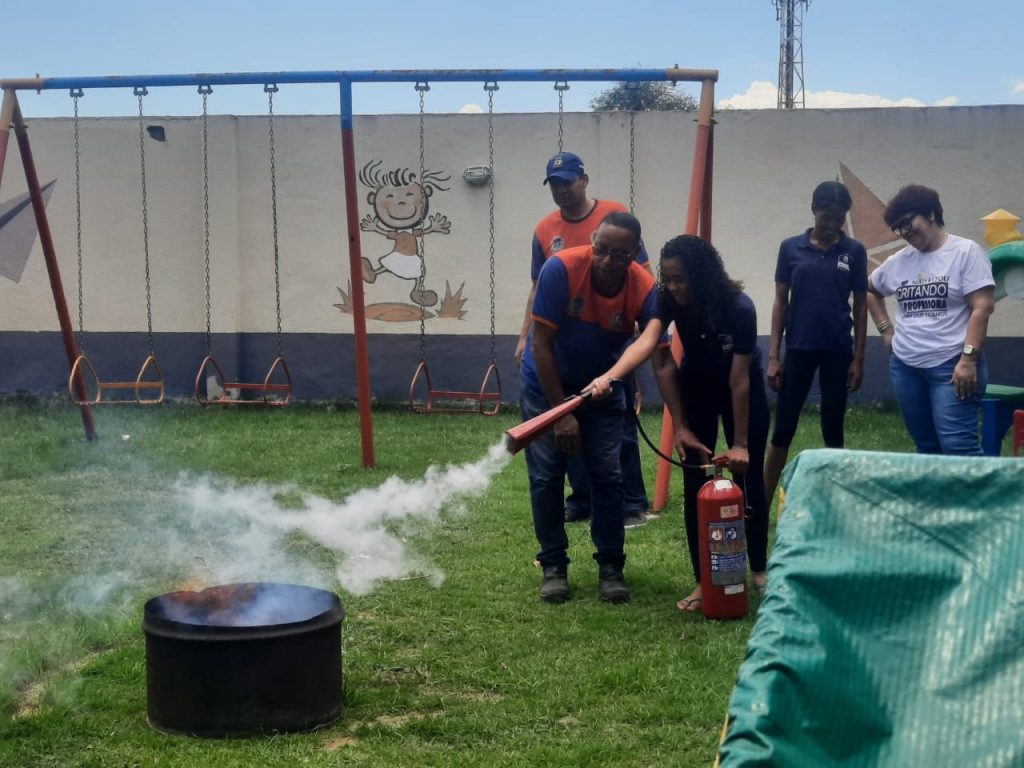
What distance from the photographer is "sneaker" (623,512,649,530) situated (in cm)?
740

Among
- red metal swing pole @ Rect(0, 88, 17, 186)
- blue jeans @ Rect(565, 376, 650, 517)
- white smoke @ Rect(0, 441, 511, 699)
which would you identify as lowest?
white smoke @ Rect(0, 441, 511, 699)

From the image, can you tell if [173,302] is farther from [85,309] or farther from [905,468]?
[905,468]

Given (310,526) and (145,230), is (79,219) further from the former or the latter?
(310,526)

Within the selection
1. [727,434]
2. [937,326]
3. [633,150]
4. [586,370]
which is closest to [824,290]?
[937,326]

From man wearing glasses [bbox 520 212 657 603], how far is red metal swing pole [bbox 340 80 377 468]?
141 inches

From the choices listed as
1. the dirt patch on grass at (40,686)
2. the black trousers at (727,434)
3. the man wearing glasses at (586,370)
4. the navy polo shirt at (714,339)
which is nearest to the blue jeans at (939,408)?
the black trousers at (727,434)

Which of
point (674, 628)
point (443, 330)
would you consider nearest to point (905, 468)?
point (674, 628)

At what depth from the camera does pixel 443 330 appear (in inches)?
567

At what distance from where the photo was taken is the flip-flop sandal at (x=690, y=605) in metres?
5.54

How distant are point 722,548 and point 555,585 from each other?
3.04 feet

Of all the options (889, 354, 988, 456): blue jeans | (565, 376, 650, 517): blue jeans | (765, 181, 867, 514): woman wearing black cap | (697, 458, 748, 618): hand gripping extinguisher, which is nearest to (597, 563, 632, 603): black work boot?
(697, 458, 748, 618): hand gripping extinguisher

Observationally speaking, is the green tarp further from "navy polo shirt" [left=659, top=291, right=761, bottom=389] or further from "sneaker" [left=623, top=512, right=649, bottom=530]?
"sneaker" [left=623, top=512, right=649, bottom=530]

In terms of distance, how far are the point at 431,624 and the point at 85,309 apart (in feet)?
35.6

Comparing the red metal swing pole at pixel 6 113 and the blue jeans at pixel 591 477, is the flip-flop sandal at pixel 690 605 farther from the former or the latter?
the red metal swing pole at pixel 6 113
